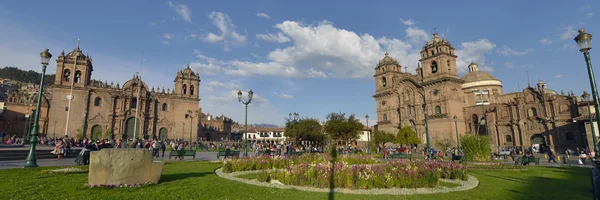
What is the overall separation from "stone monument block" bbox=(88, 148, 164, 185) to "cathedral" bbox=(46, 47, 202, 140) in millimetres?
41230

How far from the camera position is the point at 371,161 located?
674 inches

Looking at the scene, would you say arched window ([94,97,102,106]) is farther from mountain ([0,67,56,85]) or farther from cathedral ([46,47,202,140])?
mountain ([0,67,56,85])

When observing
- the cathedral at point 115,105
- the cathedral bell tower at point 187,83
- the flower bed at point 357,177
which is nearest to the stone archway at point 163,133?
the cathedral at point 115,105

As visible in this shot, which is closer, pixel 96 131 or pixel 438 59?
pixel 96 131

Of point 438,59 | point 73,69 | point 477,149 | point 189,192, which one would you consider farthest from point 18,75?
point 477,149

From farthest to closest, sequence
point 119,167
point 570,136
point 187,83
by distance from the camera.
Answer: point 187,83, point 570,136, point 119,167

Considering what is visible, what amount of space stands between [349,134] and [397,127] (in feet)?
64.2

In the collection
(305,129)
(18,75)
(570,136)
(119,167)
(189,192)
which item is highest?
(18,75)

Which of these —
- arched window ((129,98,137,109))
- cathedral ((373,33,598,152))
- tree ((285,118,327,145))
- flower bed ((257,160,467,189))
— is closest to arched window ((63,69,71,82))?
arched window ((129,98,137,109))

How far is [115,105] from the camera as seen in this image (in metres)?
50.9

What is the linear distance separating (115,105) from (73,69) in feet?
27.6

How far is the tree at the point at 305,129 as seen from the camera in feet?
145

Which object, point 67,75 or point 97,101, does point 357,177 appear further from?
point 67,75

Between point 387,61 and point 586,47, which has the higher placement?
point 387,61
